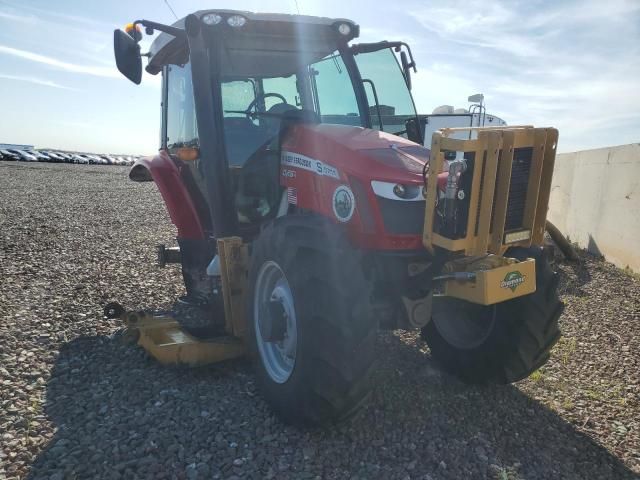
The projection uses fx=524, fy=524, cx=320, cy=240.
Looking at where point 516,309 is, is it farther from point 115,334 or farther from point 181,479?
point 115,334

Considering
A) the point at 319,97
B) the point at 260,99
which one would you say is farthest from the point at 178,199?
the point at 319,97

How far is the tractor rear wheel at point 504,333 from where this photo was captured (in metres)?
3.16

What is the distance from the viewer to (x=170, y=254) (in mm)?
5117

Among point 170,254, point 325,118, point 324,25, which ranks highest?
point 324,25

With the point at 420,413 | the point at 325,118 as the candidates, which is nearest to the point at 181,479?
the point at 420,413

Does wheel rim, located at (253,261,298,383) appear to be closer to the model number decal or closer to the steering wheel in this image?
the model number decal

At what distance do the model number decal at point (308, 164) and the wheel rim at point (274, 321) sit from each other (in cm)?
62

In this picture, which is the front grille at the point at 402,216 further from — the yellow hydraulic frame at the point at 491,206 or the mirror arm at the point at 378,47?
the mirror arm at the point at 378,47

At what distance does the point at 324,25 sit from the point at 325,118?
2.26ft

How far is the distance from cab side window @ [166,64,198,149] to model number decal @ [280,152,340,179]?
1.01 m

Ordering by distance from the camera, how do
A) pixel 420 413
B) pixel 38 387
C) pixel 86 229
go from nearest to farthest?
pixel 420 413 → pixel 38 387 → pixel 86 229

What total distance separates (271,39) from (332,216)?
167 cm

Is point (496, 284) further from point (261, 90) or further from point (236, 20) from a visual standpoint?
point (261, 90)

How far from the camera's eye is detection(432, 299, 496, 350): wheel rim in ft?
11.3
